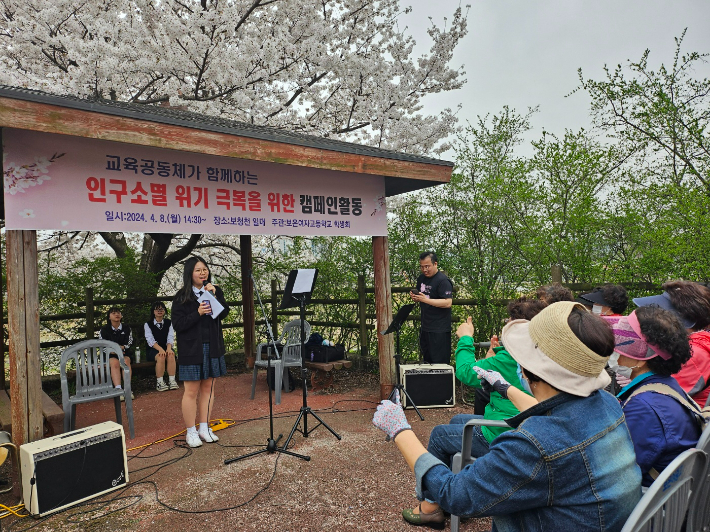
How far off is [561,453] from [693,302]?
186 centimetres

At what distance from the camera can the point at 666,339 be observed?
1.82 metres

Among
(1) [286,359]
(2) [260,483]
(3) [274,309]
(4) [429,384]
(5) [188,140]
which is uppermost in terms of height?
(5) [188,140]

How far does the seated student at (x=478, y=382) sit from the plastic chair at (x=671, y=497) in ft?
3.29

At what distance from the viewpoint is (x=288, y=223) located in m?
4.85

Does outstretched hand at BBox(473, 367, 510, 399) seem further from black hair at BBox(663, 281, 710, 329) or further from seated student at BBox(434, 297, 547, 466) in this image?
black hair at BBox(663, 281, 710, 329)

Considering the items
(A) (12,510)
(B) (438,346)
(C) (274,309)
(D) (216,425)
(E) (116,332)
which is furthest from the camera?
(C) (274,309)

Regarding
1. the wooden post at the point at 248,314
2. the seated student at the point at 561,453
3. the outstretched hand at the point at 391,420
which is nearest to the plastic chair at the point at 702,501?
the seated student at the point at 561,453

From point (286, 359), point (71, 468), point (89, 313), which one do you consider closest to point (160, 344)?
point (89, 313)

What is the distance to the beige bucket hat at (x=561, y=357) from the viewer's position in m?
1.30

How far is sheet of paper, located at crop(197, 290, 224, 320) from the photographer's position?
422 cm

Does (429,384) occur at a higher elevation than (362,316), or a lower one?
lower

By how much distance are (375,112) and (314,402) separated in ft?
23.6

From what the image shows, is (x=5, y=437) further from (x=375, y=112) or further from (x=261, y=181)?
(x=375, y=112)

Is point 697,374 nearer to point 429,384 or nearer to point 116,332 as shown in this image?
point 429,384
